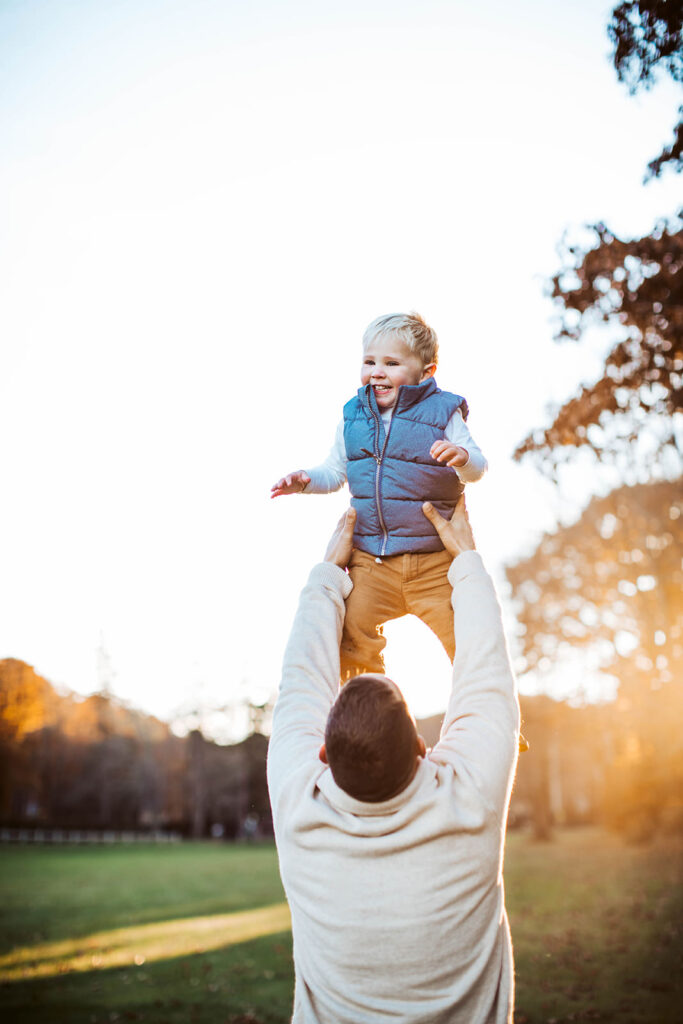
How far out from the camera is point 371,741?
2.06 metres

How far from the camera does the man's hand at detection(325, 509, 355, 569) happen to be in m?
3.09

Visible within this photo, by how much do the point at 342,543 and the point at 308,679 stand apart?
2.38ft

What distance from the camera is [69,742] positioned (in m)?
60.9

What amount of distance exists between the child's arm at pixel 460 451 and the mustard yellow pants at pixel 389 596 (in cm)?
34

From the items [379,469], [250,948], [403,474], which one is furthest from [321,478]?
[250,948]

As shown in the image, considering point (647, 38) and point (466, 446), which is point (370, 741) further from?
point (647, 38)

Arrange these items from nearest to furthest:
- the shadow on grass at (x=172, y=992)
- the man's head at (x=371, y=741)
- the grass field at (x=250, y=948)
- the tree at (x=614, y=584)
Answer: the man's head at (x=371, y=741) < the shadow on grass at (x=172, y=992) < the grass field at (x=250, y=948) < the tree at (x=614, y=584)

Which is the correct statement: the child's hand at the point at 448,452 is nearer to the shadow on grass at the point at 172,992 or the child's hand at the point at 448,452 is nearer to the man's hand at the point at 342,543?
the man's hand at the point at 342,543

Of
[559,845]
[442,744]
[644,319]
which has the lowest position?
[559,845]

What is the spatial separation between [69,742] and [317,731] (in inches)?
2533

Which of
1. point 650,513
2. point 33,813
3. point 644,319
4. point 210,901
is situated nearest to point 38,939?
point 210,901

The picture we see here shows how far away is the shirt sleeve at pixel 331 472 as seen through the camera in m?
3.25

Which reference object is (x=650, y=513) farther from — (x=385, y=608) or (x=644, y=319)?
(x=385, y=608)

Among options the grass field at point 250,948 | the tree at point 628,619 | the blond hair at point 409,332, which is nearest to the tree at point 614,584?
the tree at point 628,619
